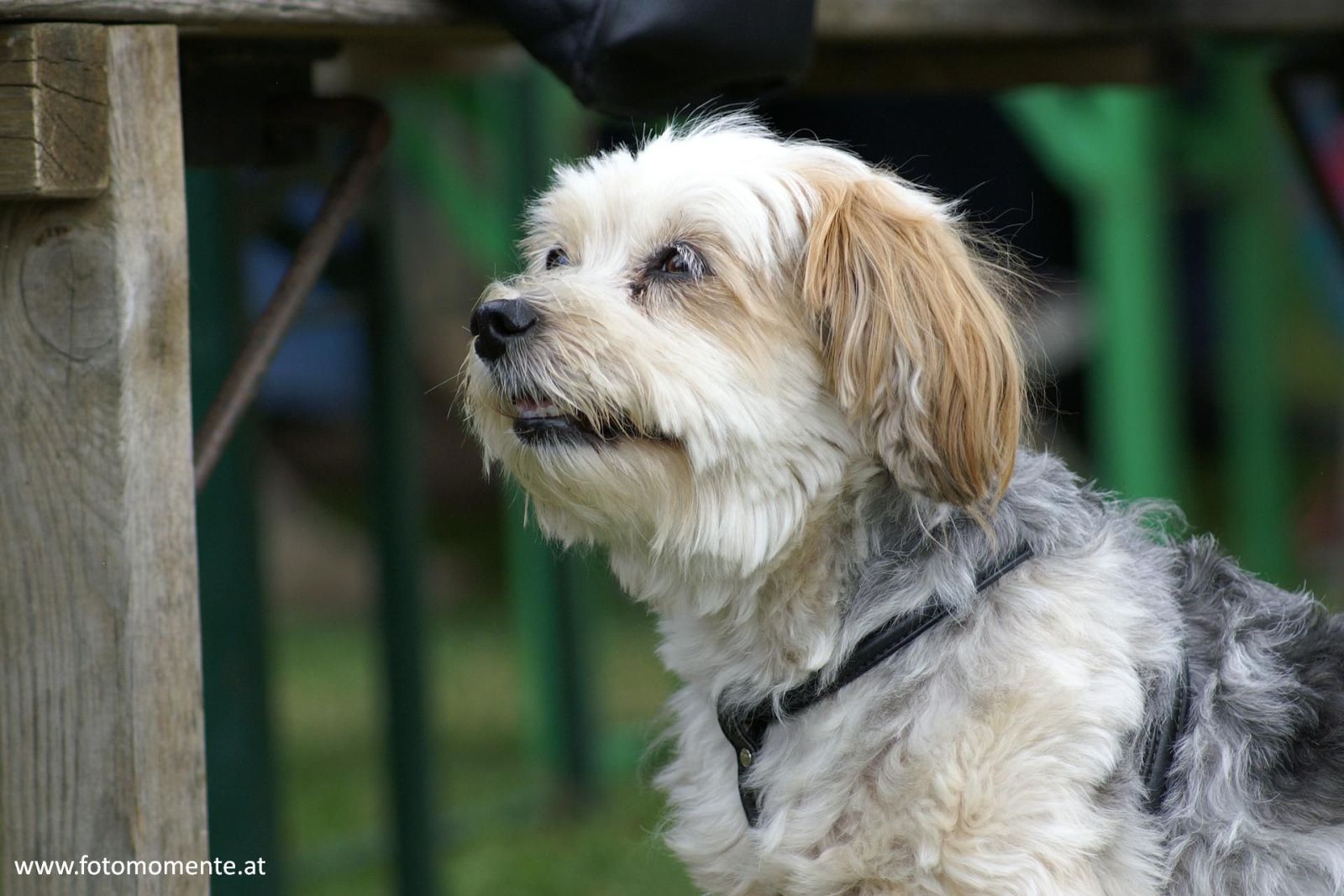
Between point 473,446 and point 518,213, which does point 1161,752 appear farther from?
point 473,446

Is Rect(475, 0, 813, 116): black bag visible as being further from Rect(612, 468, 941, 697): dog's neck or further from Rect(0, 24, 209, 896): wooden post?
Rect(612, 468, 941, 697): dog's neck

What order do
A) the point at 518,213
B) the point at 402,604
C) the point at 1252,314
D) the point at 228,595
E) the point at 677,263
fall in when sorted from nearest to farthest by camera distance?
1. the point at 677,263
2. the point at 228,595
3. the point at 402,604
4. the point at 518,213
5. the point at 1252,314

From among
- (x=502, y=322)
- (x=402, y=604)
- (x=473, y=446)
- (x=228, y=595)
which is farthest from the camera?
(x=473, y=446)

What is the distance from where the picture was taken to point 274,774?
416 cm

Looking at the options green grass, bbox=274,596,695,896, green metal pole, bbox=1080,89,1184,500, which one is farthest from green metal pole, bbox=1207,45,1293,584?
green grass, bbox=274,596,695,896

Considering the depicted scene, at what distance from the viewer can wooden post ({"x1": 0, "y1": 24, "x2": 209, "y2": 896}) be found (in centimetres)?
215

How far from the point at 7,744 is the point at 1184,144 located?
6.49 metres

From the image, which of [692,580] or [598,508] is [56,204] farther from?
[692,580]

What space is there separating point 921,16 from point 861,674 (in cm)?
157

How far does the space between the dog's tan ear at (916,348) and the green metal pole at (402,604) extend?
2590 mm

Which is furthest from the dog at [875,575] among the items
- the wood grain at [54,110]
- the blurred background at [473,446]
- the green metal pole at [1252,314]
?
the green metal pole at [1252,314]

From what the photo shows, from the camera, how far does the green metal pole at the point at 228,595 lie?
4027 millimetres

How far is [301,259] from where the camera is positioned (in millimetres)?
2645

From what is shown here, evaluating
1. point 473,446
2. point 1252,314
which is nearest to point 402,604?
point 1252,314
